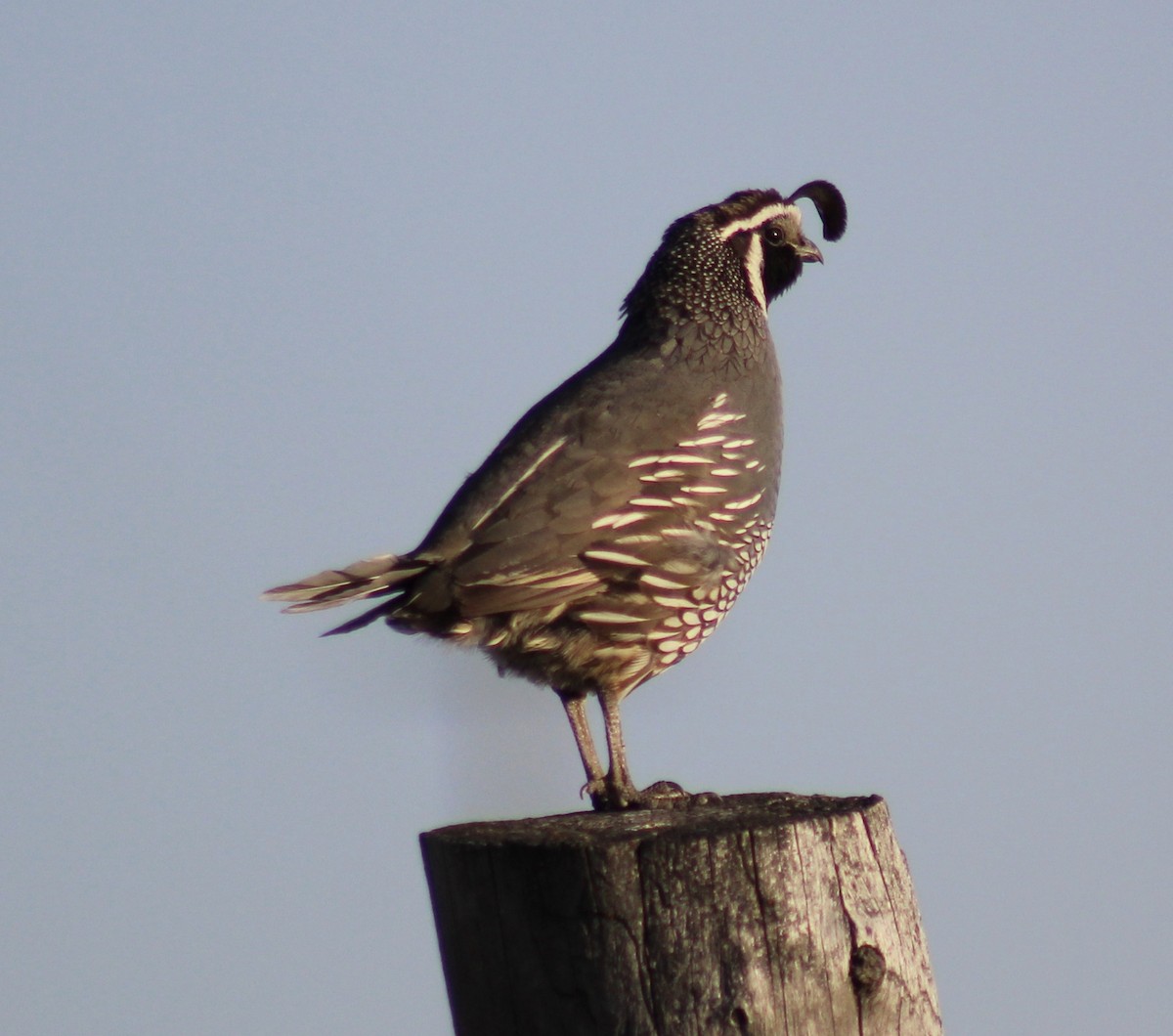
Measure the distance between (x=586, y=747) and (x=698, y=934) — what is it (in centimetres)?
276

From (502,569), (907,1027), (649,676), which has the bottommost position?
(907,1027)

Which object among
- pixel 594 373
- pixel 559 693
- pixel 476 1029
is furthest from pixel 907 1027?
pixel 594 373

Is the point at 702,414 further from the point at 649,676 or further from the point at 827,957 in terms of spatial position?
the point at 827,957

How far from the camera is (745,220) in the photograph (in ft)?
25.1

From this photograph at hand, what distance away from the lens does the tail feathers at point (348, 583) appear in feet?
19.5

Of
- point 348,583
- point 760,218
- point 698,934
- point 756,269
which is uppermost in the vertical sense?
point 760,218

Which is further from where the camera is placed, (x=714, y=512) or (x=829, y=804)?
(x=714, y=512)

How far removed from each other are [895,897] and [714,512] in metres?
2.51

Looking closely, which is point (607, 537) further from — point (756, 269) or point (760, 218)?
point (760, 218)

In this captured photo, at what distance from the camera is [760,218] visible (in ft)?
25.3

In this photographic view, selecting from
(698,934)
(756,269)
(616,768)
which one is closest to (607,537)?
(616,768)

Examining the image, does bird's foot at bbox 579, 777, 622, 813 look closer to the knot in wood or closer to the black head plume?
the knot in wood

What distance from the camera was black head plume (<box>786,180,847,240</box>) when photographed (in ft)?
26.8

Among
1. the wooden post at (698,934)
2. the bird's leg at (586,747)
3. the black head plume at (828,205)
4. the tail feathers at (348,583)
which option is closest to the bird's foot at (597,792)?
the bird's leg at (586,747)
